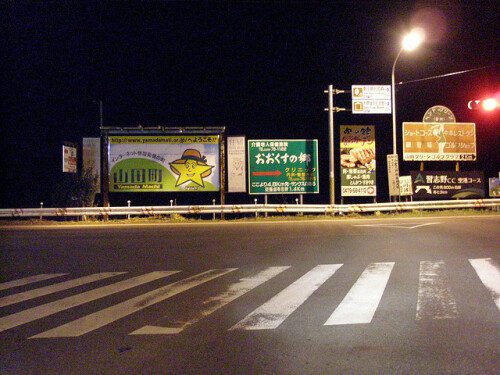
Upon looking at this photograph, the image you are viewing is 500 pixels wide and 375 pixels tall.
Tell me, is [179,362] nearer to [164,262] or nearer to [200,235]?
[164,262]

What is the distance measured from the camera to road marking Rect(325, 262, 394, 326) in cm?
668

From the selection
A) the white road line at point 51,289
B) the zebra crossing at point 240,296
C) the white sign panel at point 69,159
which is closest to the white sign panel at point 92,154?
the white sign panel at point 69,159

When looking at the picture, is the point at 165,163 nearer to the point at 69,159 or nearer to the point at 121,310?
the point at 69,159

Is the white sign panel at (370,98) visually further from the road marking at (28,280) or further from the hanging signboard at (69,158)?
the road marking at (28,280)

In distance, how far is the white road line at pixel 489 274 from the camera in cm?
803

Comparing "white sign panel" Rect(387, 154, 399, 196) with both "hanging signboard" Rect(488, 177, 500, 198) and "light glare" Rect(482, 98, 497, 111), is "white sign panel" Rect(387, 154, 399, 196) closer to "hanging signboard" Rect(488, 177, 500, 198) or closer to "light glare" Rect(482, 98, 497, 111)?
"light glare" Rect(482, 98, 497, 111)

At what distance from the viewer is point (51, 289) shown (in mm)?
8906

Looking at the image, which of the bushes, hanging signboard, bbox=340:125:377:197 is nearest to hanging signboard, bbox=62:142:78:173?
the bushes

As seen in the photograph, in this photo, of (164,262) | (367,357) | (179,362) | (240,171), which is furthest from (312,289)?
(240,171)

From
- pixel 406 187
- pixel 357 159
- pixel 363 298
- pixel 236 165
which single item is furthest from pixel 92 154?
pixel 363 298

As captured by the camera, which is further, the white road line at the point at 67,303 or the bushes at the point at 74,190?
the bushes at the point at 74,190

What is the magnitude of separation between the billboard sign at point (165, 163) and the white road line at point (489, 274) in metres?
19.2

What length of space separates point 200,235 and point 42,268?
22.8 ft

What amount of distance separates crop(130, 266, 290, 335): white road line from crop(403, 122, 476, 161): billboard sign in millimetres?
22683
